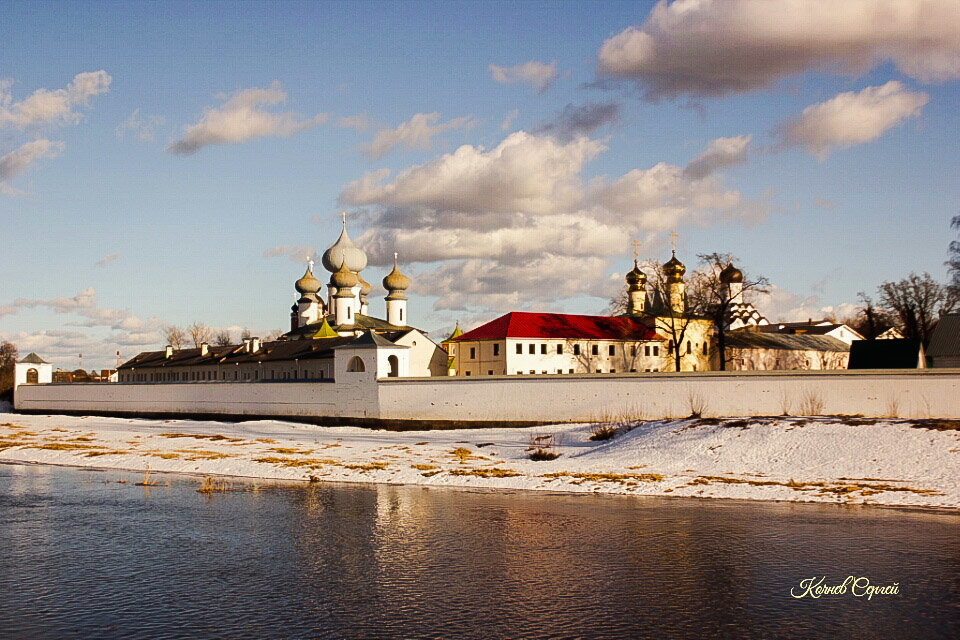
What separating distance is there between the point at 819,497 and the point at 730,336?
129 ft

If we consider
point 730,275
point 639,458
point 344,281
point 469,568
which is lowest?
point 469,568

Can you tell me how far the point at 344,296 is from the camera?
6606 centimetres

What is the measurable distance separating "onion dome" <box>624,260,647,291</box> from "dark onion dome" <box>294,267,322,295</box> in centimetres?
2869

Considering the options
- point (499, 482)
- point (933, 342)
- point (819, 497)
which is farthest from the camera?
point (933, 342)

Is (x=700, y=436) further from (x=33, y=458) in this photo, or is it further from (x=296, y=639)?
(x=33, y=458)

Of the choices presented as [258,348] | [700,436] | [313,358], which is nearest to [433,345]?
[313,358]

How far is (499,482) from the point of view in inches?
822

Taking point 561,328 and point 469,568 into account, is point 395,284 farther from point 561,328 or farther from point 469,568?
point 469,568

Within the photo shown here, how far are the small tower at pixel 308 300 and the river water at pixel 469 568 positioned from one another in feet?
181

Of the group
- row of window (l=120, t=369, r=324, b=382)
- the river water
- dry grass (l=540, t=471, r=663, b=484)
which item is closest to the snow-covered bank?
dry grass (l=540, t=471, r=663, b=484)

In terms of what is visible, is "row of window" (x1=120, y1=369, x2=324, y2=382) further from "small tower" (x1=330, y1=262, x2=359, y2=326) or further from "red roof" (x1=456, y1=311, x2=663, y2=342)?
"red roof" (x1=456, y1=311, x2=663, y2=342)

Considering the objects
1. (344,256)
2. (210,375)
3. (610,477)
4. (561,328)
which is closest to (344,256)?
(344,256)

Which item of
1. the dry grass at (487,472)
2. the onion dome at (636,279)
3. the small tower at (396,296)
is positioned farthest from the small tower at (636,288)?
the dry grass at (487,472)

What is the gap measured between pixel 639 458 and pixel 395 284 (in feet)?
159
